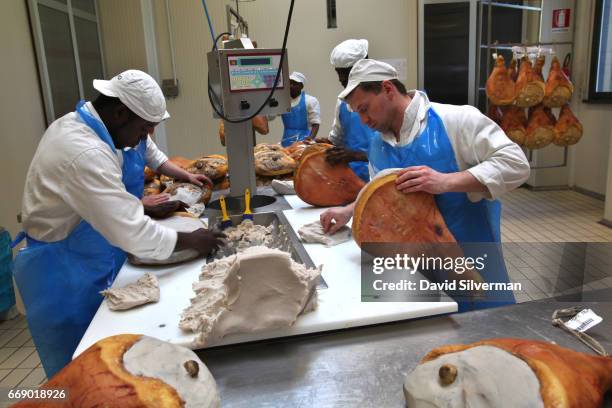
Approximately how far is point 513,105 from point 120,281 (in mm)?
4202

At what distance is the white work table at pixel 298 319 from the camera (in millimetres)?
1035

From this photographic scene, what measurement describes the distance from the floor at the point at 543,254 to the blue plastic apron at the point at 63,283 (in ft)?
1.76

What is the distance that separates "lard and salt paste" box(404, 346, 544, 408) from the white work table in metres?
0.29

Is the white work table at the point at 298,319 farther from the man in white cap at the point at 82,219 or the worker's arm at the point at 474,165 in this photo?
the worker's arm at the point at 474,165

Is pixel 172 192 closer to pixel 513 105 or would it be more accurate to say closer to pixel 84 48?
pixel 84 48

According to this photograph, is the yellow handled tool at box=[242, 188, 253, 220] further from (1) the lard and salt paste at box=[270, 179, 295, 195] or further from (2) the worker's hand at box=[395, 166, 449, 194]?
(2) the worker's hand at box=[395, 166, 449, 194]

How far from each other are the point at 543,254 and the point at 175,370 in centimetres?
185

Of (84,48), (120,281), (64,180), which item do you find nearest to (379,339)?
(120,281)

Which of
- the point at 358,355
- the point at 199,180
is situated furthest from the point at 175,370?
the point at 199,180

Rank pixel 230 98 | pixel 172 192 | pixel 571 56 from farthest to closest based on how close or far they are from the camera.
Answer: pixel 571 56 → pixel 172 192 → pixel 230 98

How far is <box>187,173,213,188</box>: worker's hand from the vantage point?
225cm

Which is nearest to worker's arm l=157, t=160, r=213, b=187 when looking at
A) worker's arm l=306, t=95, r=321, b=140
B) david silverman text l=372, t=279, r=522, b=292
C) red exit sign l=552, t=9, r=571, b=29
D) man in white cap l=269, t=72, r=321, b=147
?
david silverman text l=372, t=279, r=522, b=292

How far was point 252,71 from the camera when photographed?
1949 mm

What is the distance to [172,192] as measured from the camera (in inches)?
85.0
